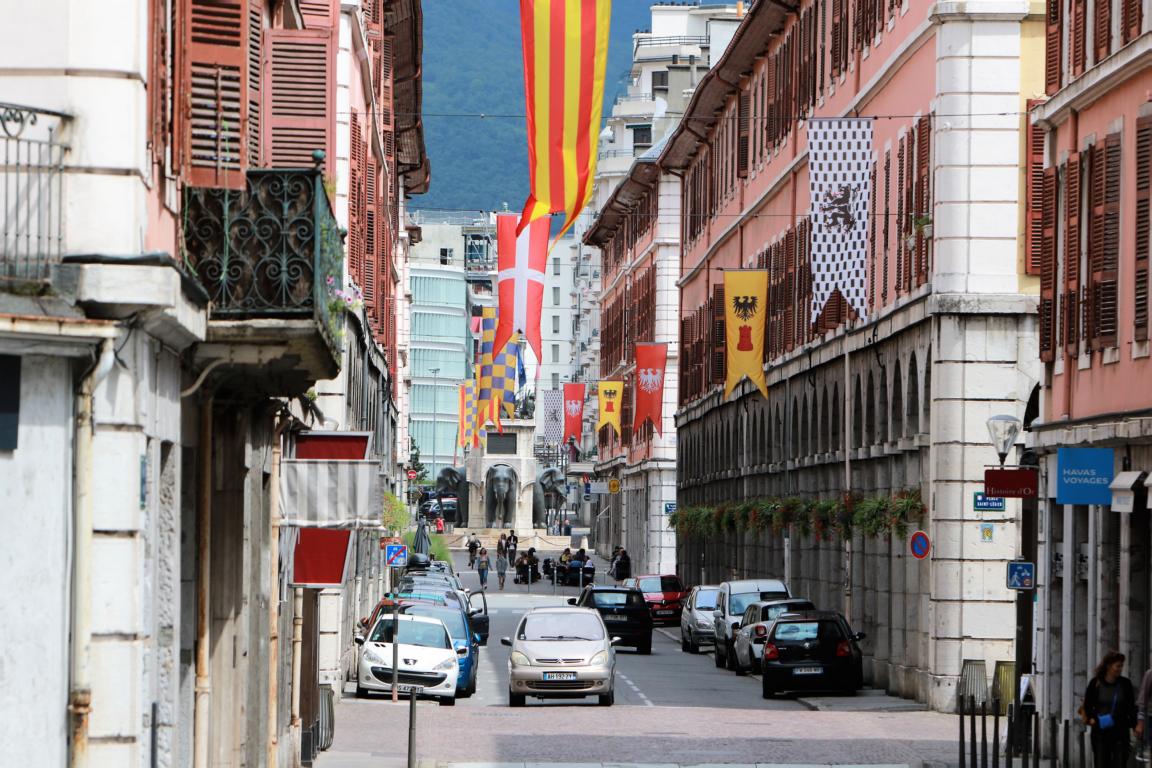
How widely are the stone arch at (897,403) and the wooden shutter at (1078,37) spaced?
13.2 m

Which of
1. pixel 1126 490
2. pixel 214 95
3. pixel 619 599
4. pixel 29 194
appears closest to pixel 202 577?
pixel 214 95

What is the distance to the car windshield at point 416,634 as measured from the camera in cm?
3750

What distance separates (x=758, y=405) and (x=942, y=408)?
24.6m

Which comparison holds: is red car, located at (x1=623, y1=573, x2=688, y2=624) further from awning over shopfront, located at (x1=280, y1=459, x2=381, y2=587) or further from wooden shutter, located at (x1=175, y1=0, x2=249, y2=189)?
wooden shutter, located at (x1=175, y1=0, x2=249, y2=189)

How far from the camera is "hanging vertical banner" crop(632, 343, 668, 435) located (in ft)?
218

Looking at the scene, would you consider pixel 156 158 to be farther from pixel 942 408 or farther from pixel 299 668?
pixel 942 408

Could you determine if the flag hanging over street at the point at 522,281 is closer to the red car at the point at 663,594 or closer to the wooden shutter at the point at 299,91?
the wooden shutter at the point at 299,91

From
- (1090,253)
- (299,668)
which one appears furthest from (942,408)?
(299,668)

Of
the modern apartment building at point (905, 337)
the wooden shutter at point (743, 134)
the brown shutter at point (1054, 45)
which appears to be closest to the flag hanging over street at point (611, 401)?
the wooden shutter at point (743, 134)

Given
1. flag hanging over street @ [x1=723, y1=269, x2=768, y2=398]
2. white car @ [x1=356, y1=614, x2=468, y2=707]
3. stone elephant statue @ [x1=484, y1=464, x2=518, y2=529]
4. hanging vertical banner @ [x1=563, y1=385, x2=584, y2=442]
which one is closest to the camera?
white car @ [x1=356, y1=614, x2=468, y2=707]

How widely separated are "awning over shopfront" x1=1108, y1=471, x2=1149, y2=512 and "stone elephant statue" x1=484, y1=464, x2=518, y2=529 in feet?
369

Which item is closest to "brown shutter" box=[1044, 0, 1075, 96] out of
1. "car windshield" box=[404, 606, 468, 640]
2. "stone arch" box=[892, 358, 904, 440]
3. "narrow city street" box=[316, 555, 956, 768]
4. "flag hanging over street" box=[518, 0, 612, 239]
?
"flag hanging over street" box=[518, 0, 612, 239]

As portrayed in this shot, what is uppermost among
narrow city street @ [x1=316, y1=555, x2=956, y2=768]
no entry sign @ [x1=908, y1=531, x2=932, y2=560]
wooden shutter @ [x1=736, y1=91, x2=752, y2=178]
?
wooden shutter @ [x1=736, y1=91, x2=752, y2=178]

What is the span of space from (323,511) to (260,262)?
786 centimetres
